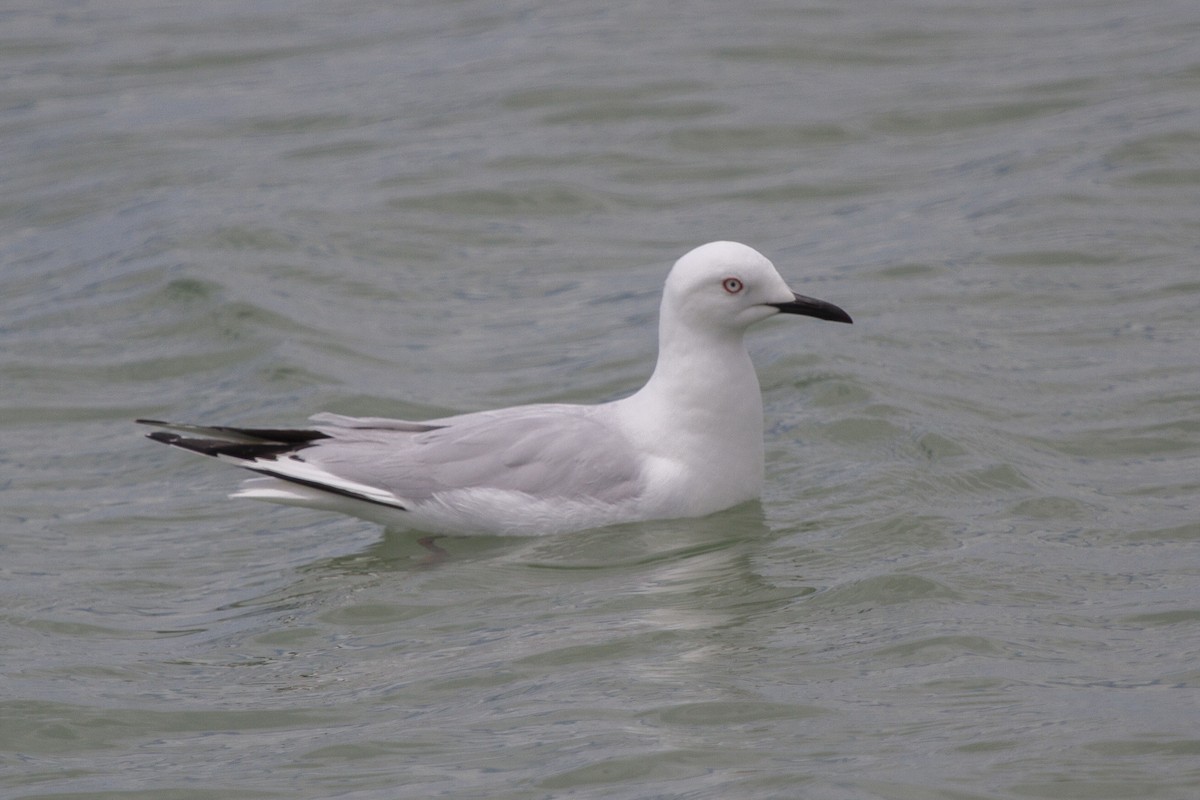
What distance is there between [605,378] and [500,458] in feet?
8.04

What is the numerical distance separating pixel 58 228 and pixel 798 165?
5.57 m

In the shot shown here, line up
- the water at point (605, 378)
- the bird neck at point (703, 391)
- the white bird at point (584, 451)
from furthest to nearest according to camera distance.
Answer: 1. the bird neck at point (703, 391)
2. the white bird at point (584, 451)
3. the water at point (605, 378)

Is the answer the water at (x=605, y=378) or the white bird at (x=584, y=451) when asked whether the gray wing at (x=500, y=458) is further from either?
the water at (x=605, y=378)

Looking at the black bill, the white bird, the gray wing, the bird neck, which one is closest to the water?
the white bird

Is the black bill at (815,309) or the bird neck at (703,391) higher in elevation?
the black bill at (815,309)

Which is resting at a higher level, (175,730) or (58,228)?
(58,228)

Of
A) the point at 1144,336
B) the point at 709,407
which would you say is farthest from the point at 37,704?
the point at 1144,336

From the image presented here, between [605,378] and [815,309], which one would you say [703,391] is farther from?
[605,378]

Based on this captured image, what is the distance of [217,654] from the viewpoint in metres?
7.05

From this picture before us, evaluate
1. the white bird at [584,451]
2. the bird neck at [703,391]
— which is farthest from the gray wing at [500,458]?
the bird neck at [703,391]

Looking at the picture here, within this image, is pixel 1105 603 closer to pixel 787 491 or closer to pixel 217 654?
pixel 787 491

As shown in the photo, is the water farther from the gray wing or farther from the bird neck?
the bird neck

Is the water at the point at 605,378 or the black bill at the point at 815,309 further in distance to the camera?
the black bill at the point at 815,309

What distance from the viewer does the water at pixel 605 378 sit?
6.05m
